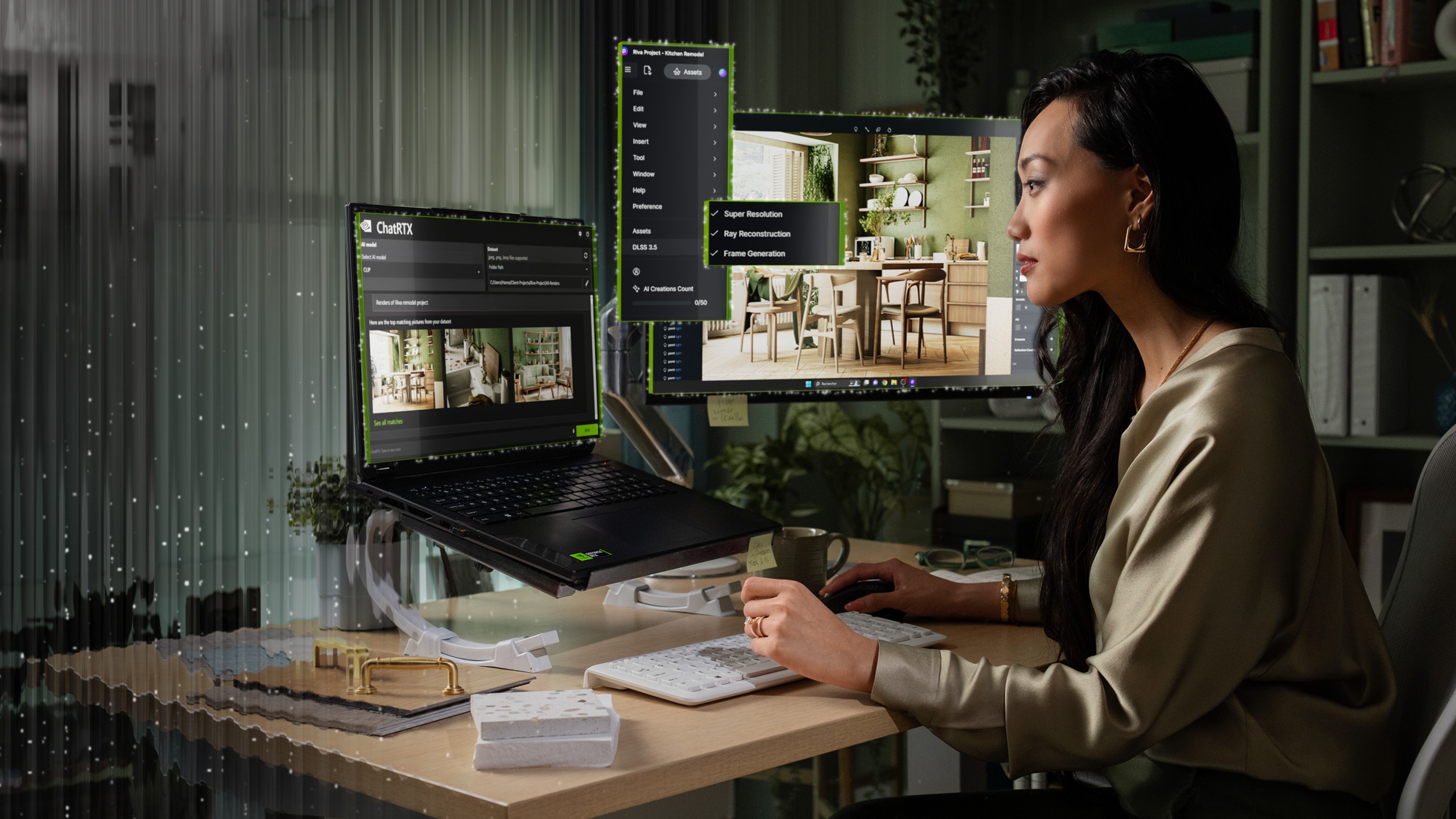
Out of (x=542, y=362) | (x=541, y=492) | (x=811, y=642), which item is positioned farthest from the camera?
(x=542, y=362)

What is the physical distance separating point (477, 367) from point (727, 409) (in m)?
0.36

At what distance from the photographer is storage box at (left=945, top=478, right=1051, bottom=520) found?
2.71 metres

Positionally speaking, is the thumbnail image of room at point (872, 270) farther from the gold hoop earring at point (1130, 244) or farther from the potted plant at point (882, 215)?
the gold hoop earring at point (1130, 244)

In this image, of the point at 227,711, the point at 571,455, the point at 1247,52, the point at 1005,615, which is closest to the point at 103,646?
the point at 227,711

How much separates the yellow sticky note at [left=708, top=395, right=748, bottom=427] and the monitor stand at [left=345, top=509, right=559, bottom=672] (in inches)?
17.0

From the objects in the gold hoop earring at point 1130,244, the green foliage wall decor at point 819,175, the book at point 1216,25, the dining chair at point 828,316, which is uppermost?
the book at point 1216,25

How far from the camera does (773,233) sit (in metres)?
1.64

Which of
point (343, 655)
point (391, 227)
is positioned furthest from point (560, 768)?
point (391, 227)

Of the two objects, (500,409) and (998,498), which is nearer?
(500,409)

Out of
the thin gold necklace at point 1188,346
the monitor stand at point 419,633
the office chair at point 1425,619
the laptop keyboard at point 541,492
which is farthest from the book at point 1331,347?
the monitor stand at point 419,633

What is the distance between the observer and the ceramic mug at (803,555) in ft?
4.80

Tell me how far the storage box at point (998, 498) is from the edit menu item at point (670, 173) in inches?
50.3

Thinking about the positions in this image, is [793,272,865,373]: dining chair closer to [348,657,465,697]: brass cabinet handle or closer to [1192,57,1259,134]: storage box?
[348,657,465,697]: brass cabinet handle

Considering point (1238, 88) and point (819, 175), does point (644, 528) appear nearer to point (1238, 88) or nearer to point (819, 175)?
point (819, 175)
